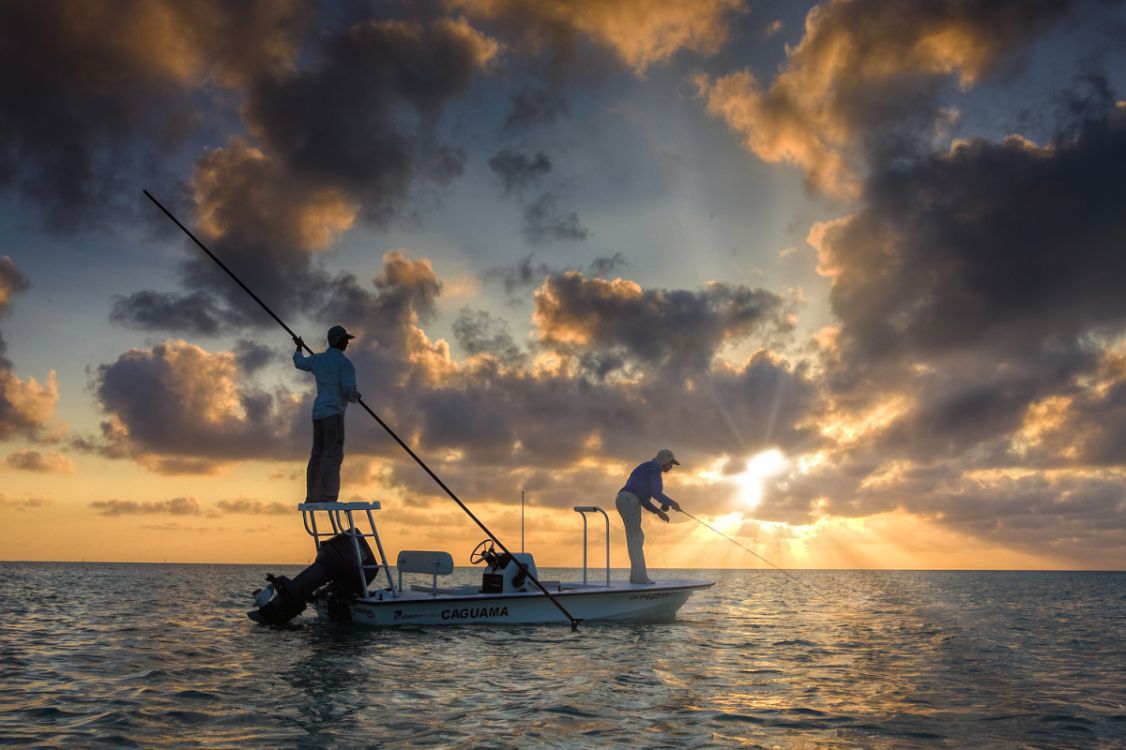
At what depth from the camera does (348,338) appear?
54.0ft

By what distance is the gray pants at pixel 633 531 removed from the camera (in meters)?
19.3

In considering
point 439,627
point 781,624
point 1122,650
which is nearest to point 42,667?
point 439,627

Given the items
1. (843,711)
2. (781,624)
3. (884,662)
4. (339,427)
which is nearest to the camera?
(843,711)

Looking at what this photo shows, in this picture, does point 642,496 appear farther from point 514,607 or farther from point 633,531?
point 514,607

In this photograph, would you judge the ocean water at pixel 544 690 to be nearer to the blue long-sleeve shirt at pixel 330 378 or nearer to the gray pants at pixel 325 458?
the gray pants at pixel 325 458

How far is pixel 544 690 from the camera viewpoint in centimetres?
1094

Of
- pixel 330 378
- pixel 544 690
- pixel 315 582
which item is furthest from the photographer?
pixel 315 582

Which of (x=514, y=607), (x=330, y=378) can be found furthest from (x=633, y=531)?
(x=330, y=378)

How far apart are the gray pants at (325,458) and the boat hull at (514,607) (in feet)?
8.29

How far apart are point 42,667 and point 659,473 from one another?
1311cm

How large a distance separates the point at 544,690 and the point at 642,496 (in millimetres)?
8760

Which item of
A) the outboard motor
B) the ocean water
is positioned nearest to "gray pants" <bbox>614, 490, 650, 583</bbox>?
the ocean water

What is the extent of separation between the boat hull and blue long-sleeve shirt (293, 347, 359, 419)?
13.8 ft

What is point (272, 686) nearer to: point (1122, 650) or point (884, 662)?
point (884, 662)
